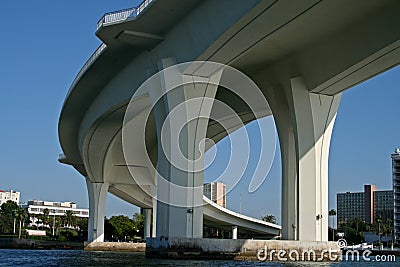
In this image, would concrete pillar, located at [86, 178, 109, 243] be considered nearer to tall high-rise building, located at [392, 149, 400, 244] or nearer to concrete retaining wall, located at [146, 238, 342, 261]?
concrete retaining wall, located at [146, 238, 342, 261]

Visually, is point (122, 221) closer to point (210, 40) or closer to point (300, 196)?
point (300, 196)

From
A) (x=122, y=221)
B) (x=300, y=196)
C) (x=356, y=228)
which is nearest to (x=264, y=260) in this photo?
(x=300, y=196)

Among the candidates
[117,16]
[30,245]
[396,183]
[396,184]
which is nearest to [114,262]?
[117,16]

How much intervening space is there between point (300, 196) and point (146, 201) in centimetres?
5430

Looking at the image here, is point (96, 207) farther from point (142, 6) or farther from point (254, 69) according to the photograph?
point (142, 6)

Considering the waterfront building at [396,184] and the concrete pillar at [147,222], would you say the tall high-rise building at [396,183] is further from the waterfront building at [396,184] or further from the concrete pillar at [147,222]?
the concrete pillar at [147,222]

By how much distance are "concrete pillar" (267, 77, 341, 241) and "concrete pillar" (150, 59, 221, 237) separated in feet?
18.5

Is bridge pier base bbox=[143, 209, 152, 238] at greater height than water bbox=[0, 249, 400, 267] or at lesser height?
greater

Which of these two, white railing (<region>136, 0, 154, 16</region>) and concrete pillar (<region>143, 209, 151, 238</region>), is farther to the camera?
concrete pillar (<region>143, 209, 151, 238</region>)

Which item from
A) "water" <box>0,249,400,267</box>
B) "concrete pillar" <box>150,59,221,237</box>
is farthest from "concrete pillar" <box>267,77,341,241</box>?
"concrete pillar" <box>150,59,221,237</box>

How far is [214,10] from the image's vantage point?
29.0 meters

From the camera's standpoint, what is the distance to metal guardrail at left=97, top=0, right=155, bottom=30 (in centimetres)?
3328

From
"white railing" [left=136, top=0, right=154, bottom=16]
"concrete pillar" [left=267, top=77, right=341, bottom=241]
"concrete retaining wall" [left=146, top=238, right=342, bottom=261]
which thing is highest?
"white railing" [left=136, top=0, right=154, bottom=16]

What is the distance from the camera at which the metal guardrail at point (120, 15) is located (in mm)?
33281
